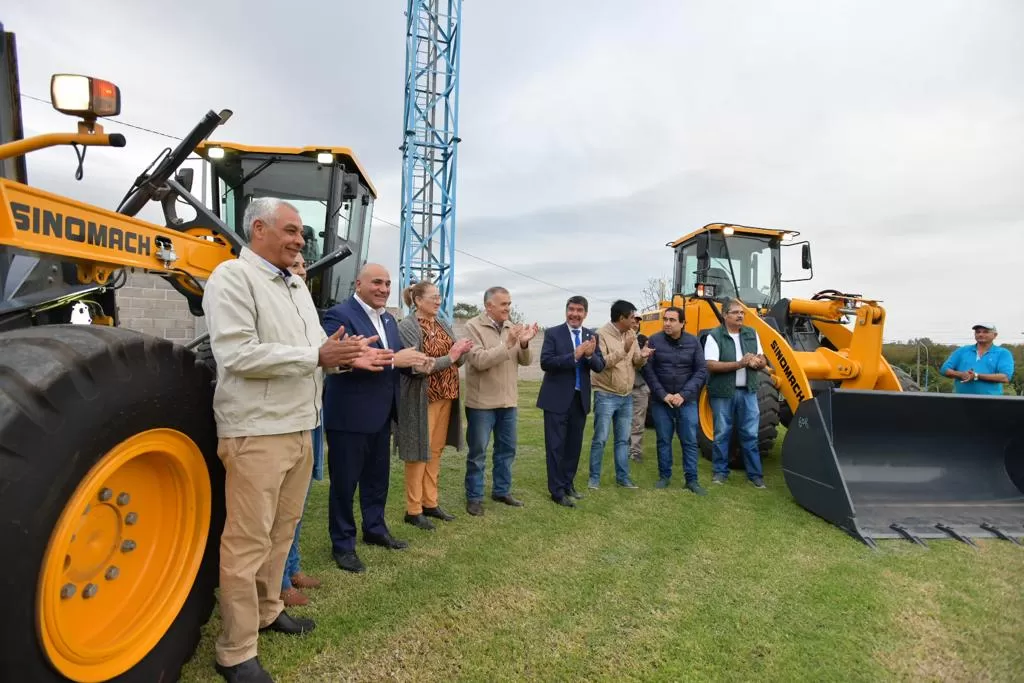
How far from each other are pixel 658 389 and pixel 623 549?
190 centimetres

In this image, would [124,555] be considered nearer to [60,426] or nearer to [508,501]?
[60,426]

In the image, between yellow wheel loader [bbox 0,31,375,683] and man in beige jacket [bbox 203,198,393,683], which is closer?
yellow wheel loader [bbox 0,31,375,683]

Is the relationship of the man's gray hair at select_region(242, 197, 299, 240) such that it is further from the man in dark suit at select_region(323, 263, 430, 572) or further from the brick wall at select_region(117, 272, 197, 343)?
the brick wall at select_region(117, 272, 197, 343)

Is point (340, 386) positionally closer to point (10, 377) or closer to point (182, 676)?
point (182, 676)

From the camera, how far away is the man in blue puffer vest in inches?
205

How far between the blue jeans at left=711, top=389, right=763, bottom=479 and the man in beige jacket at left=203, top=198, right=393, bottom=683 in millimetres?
4098

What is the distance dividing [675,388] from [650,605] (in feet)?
8.68

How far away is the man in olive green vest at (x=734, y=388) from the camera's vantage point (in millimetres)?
5348

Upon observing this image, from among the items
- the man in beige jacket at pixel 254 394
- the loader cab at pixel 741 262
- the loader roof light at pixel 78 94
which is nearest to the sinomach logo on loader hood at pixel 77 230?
the loader roof light at pixel 78 94

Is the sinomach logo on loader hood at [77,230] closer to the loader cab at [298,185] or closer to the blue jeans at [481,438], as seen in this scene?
the blue jeans at [481,438]

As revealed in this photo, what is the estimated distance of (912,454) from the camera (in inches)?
183

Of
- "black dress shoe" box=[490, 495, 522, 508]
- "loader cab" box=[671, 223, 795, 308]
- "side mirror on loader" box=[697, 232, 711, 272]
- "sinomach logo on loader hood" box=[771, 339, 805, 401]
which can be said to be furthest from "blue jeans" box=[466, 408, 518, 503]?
"side mirror on loader" box=[697, 232, 711, 272]

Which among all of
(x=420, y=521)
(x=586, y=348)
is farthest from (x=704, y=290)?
(x=420, y=521)

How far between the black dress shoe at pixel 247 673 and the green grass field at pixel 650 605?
122 mm
